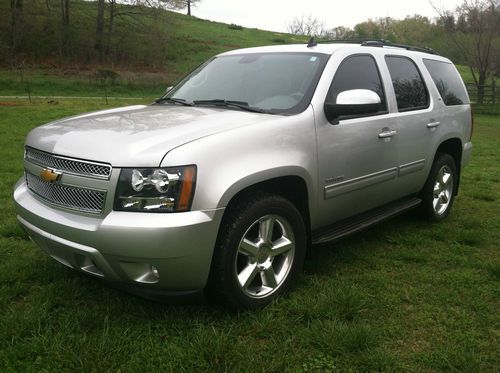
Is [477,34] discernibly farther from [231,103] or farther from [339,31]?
[339,31]

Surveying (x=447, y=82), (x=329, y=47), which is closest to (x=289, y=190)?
(x=329, y=47)

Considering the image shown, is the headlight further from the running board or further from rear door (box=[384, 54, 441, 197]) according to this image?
rear door (box=[384, 54, 441, 197])

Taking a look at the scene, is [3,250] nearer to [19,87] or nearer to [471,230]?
[471,230]

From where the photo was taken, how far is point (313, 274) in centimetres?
365

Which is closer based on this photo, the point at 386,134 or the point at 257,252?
the point at 257,252

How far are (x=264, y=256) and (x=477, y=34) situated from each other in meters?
25.7

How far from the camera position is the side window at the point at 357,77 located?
3602 mm

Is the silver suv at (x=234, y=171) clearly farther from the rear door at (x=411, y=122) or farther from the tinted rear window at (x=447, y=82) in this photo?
the tinted rear window at (x=447, y=82)

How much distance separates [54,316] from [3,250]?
1.38 metres

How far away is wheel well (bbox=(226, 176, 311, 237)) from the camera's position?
2.95 m

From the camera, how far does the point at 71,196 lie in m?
2.71

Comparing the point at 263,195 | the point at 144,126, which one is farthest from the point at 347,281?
the point at 144,126

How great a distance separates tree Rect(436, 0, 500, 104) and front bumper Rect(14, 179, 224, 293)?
25860 mm

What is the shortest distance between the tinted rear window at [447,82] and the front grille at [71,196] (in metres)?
3.73
